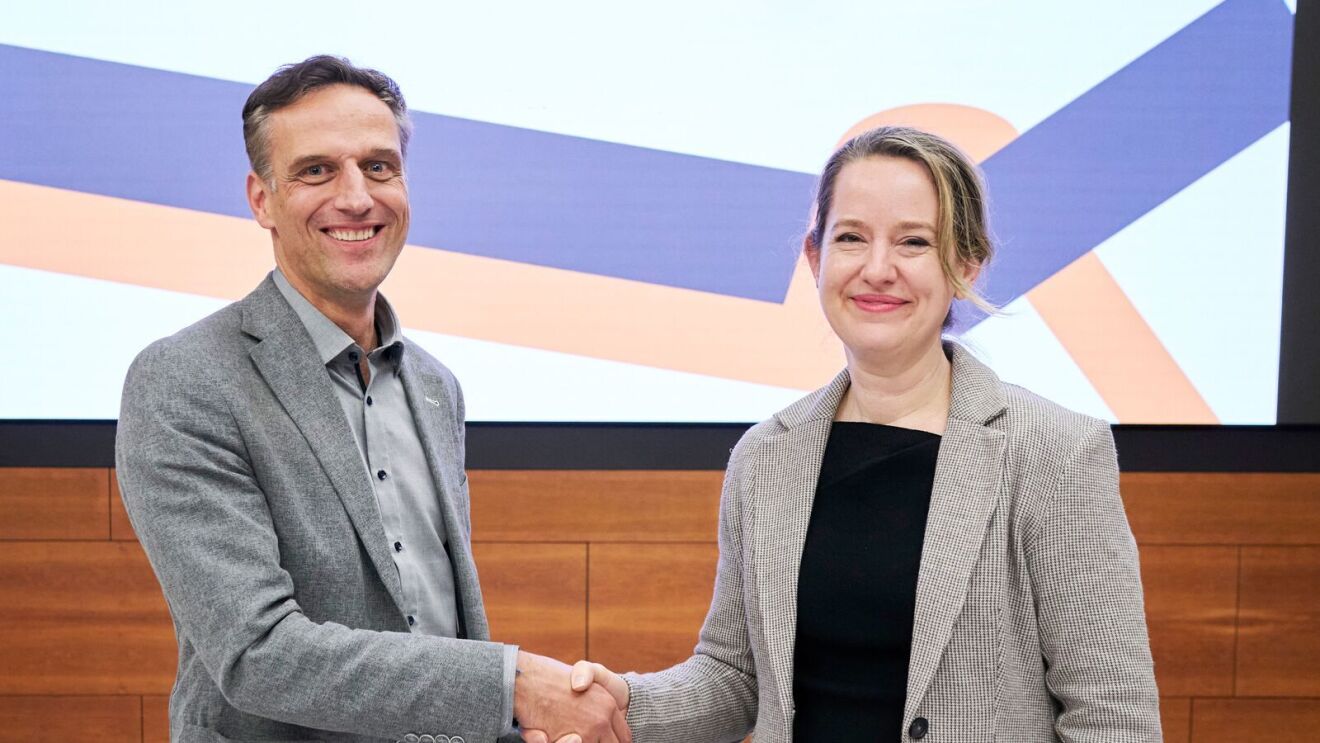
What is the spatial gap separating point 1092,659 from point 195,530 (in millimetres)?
1198

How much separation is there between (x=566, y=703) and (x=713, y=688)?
27 cm

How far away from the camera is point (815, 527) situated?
5.24ft

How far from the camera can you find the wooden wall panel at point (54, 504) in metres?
3.13

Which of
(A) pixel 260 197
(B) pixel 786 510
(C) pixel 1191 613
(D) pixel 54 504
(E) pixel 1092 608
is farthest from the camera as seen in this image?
(C) pixel 1191 613

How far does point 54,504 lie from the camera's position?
3139mm

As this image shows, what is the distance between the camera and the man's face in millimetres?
1659

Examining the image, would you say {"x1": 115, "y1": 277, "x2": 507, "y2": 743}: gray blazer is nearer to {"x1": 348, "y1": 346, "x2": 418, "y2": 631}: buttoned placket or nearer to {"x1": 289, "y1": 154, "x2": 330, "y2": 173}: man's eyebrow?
{"x1": 348, "y1": 346, "x2": 418, "y2": 631}: buttoned placket

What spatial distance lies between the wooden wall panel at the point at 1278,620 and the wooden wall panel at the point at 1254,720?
0.15ft

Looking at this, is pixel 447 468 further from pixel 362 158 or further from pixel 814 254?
pixel 814 254

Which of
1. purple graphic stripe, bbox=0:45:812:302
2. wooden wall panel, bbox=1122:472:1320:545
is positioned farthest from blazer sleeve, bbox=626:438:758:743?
wooden wall panel, bbox=1122:472:1320:545

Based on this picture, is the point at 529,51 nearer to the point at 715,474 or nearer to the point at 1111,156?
the point at 715,474

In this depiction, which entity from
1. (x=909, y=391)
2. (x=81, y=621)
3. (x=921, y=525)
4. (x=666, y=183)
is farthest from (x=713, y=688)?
(x=81, y=621)

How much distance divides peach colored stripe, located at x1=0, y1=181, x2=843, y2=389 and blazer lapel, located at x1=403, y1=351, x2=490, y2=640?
4.13 ft

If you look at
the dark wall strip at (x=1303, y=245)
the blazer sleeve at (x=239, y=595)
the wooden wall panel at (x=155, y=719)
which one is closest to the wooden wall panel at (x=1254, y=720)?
the dark wall strip at (x=1303, y=245)
